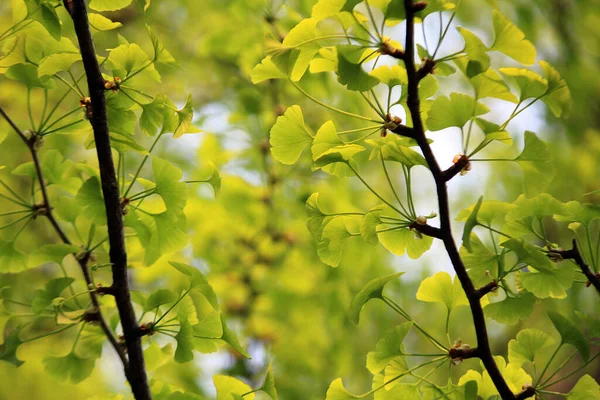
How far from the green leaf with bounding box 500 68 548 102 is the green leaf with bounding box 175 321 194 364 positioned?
355mm

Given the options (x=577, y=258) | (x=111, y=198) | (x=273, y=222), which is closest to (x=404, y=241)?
(x=577, y=258)

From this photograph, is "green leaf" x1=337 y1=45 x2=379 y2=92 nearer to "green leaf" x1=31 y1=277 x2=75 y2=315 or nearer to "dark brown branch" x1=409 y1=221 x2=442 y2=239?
"dark brown branch" x1=409 y1=221 x2=442 y2=239

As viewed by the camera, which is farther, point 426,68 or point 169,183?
point 169,183

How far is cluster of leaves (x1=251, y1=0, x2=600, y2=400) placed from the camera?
46 cm

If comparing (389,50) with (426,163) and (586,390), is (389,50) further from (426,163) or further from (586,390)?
(586,390)

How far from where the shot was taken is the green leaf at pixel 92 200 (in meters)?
0.57

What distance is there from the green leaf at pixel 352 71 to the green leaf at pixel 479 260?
6.5 inches

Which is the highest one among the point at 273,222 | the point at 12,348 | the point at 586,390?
the point at 273,222

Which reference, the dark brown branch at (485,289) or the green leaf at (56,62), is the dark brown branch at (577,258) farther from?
the green leaf at (56,62)

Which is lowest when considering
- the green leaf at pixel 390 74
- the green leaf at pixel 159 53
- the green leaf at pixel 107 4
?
the green leaf at pixel 390 74

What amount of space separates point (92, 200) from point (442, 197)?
338 millimetres

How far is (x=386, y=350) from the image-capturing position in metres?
0.52

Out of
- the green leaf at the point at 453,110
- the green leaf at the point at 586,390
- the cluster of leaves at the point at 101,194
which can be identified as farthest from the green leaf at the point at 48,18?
the green leaf at the point at 586,390

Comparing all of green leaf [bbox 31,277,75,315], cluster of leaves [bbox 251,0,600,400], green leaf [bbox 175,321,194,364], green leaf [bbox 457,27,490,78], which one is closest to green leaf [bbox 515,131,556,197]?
cluster of leaves [bbox 251,0,600,400]
